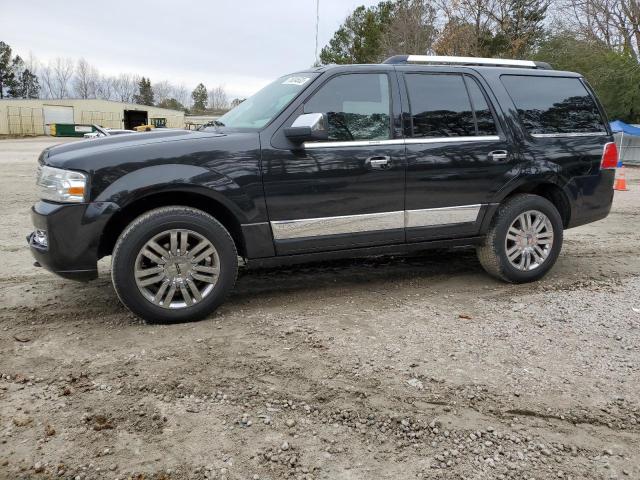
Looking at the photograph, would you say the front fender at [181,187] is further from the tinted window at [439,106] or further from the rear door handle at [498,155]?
the rear door handle at [498,155]

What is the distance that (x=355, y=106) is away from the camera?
4387 mm

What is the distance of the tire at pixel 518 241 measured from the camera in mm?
4883

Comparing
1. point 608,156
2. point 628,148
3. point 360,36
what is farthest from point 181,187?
point 360,36

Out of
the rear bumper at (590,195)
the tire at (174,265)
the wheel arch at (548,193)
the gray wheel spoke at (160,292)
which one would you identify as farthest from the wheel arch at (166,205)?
the rear bumper at (590,195)

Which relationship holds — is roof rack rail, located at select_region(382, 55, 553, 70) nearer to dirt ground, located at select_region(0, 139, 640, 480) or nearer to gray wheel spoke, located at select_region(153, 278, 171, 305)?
dirt ground, located at select_region(0, 139, 640, 480)

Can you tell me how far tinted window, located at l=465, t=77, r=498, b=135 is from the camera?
4766 millimetres

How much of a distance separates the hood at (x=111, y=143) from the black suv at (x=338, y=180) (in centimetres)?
2

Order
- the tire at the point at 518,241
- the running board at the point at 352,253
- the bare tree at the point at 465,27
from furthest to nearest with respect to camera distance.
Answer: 1. the bare tree at the point at 465,27
2. the tire at the point at 518,241
3. the running board at the point at 352,253

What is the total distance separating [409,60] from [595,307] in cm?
267

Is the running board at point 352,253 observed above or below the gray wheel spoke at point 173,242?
below

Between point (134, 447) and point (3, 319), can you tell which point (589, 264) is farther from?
point (3, 319)

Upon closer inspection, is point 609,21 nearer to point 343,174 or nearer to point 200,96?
point 343,174

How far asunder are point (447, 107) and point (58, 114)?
77017mm

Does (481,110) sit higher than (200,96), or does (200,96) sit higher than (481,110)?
(200,96)
